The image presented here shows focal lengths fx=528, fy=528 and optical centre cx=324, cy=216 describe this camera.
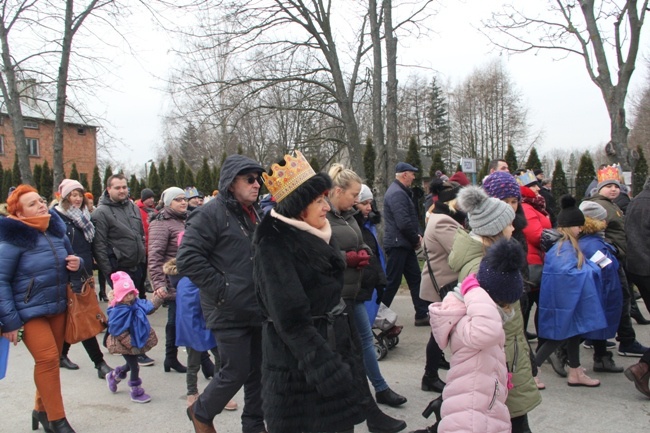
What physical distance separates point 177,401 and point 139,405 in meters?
0.33

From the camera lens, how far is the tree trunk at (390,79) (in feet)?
36.1

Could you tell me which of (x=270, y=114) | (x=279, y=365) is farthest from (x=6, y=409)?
(x=270, y=114)

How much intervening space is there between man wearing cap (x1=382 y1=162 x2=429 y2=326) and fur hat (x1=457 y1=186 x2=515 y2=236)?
3.17 metres

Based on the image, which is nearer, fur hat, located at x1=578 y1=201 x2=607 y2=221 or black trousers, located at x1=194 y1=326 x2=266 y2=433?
black trousers, located at x1=194 y1=326 x2=266 y2=433

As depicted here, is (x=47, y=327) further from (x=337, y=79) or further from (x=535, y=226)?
(x=337, y=79)

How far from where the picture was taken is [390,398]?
174 inches

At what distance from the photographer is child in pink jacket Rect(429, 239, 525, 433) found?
2855mm

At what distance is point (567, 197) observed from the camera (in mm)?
4863

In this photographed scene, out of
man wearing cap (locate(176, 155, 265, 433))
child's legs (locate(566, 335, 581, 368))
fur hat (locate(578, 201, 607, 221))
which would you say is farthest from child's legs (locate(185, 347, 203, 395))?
fur hat (locate(578, 201, 607, 221))

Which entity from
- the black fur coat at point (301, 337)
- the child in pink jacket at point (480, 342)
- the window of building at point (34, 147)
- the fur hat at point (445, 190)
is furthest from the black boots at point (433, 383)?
the window of building at point (34, 147)

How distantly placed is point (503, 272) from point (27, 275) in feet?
11.2

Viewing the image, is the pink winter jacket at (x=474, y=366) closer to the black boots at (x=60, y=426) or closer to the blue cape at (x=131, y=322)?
the black boots at (x=60, y=426)

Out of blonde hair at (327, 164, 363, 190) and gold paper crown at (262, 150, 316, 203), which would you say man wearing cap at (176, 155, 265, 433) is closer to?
blonde hair at (327, 164, 363, 190)

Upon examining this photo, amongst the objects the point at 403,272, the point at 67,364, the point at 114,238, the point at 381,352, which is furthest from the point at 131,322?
the point at 403,272
